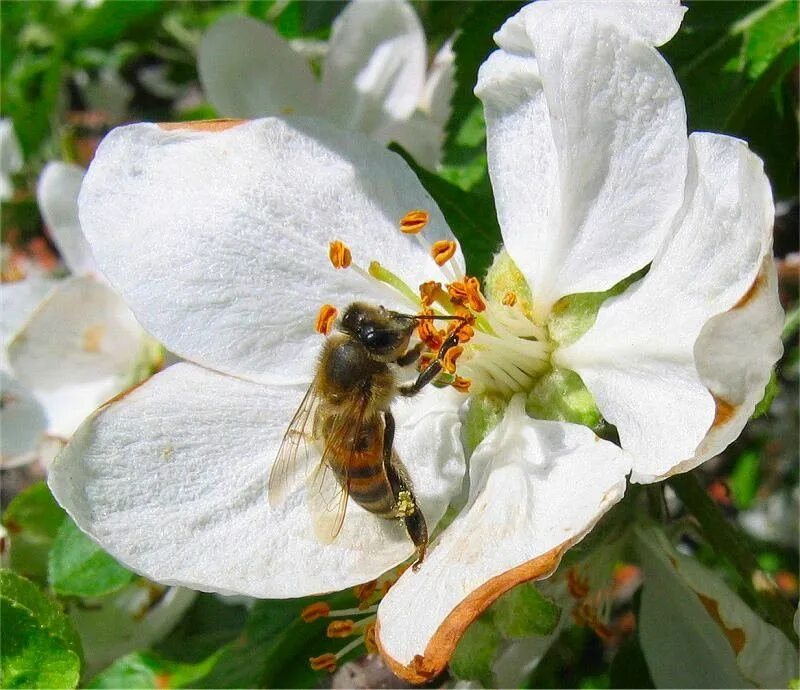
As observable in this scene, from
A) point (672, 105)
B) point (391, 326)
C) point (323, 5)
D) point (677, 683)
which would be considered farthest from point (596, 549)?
point (323, 5)

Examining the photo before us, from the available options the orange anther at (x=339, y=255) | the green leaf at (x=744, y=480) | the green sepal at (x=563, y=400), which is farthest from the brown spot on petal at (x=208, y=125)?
the green leaf at (x=744, y=480)

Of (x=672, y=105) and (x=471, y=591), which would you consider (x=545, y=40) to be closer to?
(x=672, y=105)

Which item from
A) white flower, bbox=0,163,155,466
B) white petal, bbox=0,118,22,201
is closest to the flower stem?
white flower, bbox=0,163,155,466

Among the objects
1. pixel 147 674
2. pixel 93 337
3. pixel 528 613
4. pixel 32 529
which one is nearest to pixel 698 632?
pixel 528 613

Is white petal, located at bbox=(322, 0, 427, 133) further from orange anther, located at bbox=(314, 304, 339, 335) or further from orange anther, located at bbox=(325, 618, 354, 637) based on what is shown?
orange anther, located at bbox=(325, 618, 354, 637)

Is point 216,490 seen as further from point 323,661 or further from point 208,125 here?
point 208,125
